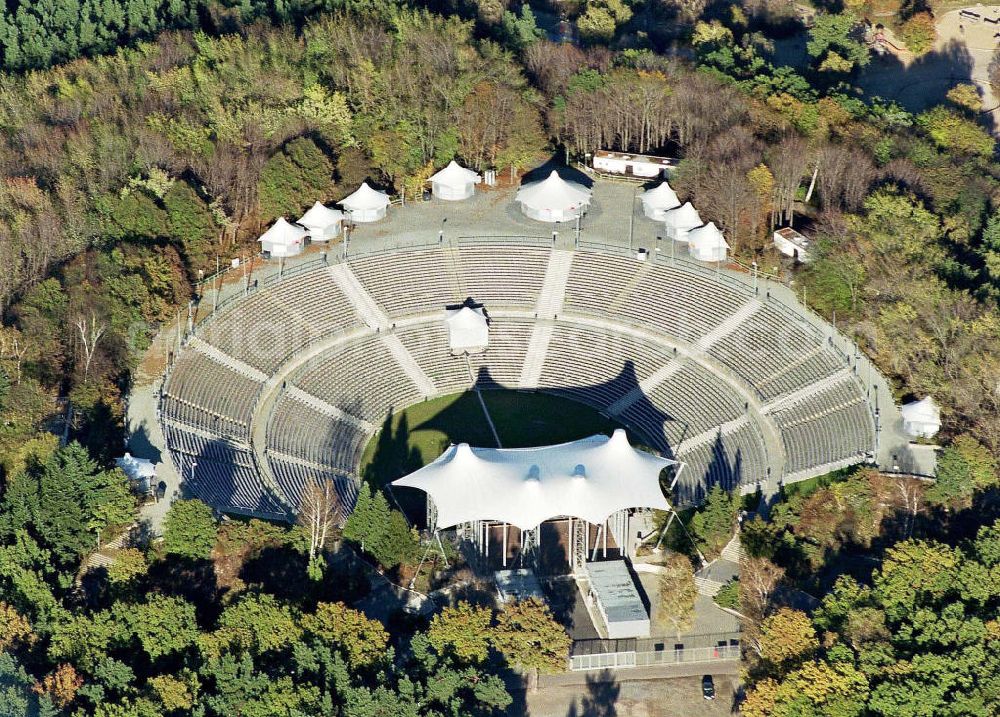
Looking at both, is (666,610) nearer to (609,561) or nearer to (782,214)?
(609,561)

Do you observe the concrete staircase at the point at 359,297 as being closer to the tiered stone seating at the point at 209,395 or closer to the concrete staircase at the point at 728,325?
the tiered stone seating at the point at 209,395

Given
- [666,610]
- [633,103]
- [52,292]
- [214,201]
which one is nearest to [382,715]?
[666,610]

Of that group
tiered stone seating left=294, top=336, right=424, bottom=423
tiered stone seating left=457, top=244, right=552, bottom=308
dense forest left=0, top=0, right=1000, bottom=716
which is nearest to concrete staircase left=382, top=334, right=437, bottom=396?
tiered stone seating left=294, top=336, right=424, bottom=423

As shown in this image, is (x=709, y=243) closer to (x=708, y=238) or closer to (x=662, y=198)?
(x=708, y=238)

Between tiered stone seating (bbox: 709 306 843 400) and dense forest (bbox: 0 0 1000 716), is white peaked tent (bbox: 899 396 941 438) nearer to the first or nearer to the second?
dense forest (bbox: 0 0 1000 716)

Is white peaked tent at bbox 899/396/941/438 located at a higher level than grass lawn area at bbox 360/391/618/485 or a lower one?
higher
